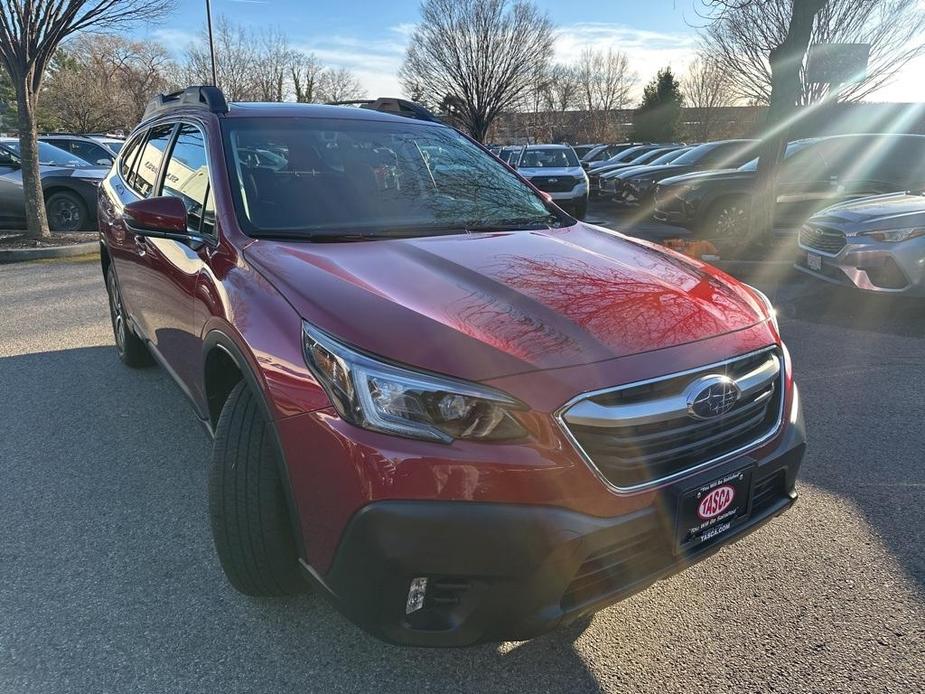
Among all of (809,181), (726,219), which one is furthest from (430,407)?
(726,219)

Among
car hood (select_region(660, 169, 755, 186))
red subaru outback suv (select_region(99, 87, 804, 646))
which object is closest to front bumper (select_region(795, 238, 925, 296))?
car hood (select_region(660, 169, 755, 186))

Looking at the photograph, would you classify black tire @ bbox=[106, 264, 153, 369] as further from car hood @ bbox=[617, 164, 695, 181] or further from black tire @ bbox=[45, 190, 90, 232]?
car hood @ bbox=[617, 164, 695, 181]

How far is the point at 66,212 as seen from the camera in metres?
11.1

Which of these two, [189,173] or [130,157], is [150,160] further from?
[189,173]

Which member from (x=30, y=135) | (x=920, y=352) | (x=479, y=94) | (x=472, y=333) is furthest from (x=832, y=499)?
(x=479, y=94)

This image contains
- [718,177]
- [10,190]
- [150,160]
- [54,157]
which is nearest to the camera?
[150,160]

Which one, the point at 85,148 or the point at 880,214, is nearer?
the point at 880,214

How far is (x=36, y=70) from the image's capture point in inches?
366

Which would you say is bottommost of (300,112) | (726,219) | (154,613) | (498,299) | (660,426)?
(154,613)

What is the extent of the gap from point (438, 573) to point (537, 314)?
0.80m

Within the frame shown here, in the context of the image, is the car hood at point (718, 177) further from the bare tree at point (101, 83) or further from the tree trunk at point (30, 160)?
the bare tree at point (101, 83)

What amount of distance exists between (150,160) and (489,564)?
3.41 meters

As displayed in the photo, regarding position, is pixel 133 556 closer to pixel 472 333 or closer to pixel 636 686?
pixel 472 333

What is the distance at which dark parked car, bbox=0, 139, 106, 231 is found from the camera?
10.4 meters
